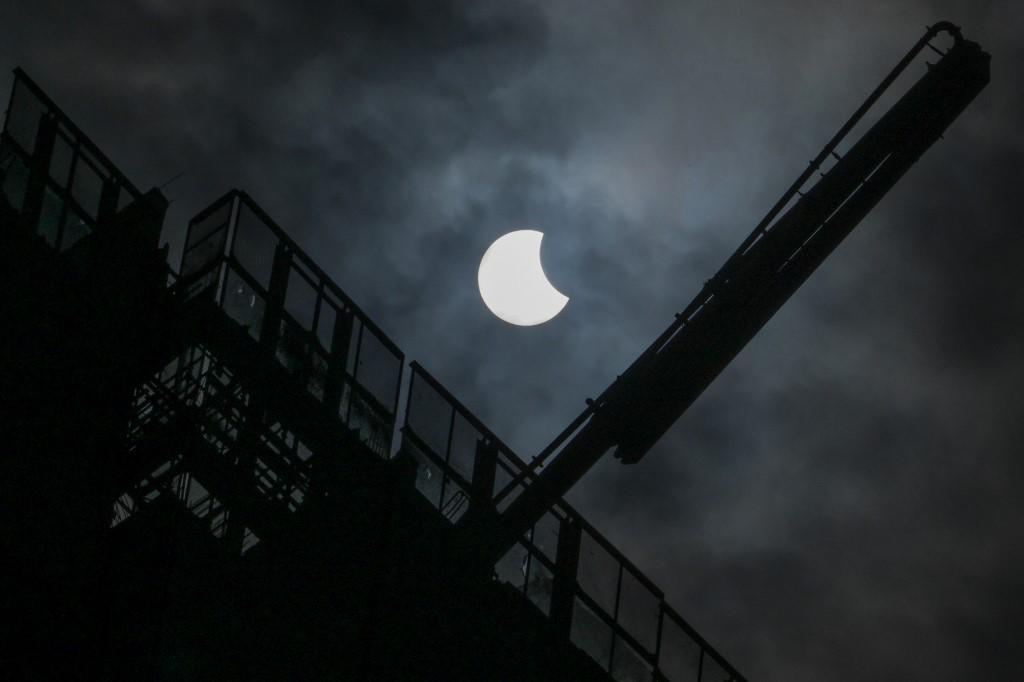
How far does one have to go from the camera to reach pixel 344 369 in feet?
70.9

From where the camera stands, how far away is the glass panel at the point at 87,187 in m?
19.9

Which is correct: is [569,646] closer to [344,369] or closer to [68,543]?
[344,369]

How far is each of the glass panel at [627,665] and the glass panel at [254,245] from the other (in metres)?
9.32

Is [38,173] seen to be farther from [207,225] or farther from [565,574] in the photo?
[565,574]

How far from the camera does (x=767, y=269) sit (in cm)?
2889

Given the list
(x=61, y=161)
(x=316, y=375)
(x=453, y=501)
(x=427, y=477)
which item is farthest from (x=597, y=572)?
(x=61, y=161)

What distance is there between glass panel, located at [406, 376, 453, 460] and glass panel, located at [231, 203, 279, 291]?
3.41m

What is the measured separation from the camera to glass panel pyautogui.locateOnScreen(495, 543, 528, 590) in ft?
76.1

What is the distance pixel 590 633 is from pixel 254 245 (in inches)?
358

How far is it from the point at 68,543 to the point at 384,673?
5.28 m

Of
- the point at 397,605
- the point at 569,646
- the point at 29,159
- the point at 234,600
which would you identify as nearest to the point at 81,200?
the point at 29,159

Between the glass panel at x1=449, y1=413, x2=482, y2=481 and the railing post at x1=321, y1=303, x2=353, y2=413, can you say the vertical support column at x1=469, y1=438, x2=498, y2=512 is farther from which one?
the railing post at x1=321, y1=303, x2=353, y2=413

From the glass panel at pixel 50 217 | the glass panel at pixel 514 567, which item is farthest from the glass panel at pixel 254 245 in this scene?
the glass panel at pixel 514 567

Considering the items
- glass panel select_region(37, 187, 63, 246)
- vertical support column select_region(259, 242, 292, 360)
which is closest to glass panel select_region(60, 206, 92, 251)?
glass panel select_region(37, 187, 63, 246)
